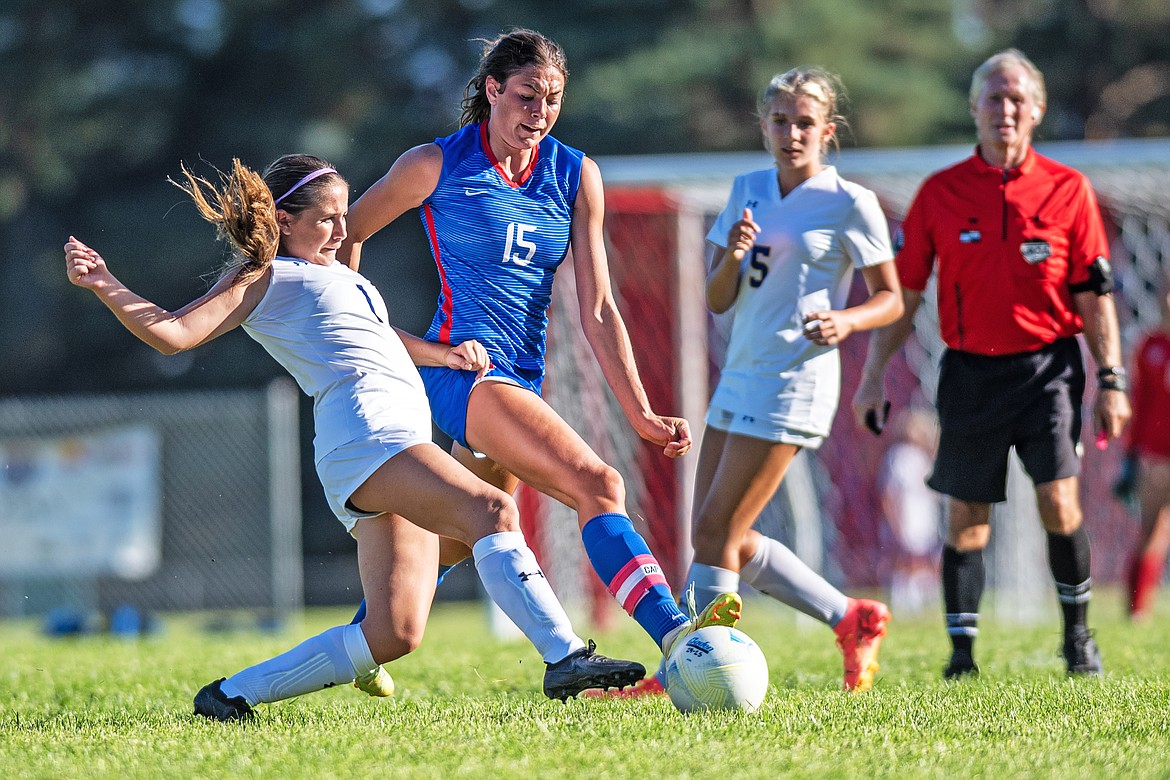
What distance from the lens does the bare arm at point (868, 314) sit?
5242mm

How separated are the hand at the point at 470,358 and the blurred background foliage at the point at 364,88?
61.7ft

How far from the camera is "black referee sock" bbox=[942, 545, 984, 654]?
19.2 feet

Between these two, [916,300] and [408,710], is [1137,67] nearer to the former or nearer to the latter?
[916,300]

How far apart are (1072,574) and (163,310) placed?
11.9ft

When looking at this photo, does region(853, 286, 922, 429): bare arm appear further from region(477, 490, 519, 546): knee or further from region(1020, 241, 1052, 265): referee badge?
region(477, 490, 519, 546): knee

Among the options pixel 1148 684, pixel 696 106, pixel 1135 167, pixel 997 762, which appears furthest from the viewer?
pixel 696 106

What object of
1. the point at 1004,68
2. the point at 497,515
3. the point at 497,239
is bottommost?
the point at 497,515

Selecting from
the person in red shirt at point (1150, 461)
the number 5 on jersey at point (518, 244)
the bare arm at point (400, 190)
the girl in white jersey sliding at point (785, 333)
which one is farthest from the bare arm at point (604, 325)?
the person in red shirt at point (1150, 461)

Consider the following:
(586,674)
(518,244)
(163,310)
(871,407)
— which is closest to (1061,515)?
(871,407)

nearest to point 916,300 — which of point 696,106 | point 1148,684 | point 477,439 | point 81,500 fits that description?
point 1148,684

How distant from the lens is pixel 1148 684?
522 cm

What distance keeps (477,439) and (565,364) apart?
6.55 m

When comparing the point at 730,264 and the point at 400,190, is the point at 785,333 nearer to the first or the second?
the point at 730,264

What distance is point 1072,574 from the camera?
5914 millimetres
